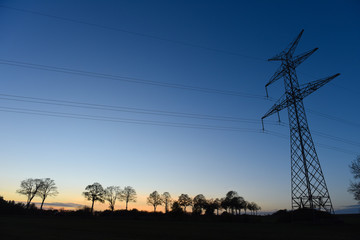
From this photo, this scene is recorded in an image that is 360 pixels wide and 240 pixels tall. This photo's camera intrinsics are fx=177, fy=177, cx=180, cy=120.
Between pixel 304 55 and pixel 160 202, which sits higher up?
pixel 304 55

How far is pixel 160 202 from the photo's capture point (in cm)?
9731

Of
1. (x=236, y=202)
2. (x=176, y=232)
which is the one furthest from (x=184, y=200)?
(x=176, y=232)

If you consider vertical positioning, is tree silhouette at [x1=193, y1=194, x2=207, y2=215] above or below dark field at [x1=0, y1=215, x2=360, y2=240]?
below

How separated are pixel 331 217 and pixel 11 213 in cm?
8471

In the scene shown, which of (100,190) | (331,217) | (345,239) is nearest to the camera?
(345,239)

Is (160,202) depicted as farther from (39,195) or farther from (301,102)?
(301,102)

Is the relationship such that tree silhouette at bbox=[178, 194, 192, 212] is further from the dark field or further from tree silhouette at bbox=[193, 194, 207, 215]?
the dark field

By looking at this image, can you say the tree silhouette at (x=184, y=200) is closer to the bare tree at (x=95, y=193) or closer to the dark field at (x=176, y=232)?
the bare tree at (x=95, y=193)

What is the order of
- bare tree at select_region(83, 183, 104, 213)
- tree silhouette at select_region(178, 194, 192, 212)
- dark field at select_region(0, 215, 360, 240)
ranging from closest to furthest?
dark field at select_region(0, 215, 360, 240)
bare tree at select_region(83, 183, 104, 213)
tree silhouette at select_region(178, 194, 192, 212)

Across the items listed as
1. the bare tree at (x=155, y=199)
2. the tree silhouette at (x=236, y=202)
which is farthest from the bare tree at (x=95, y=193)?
the tree silhouette at (x=236, y=202)

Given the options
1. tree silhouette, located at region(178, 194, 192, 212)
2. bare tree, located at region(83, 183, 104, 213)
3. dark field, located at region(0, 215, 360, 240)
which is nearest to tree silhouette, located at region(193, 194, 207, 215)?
tree silhouette, located at region(178, 194, 192, 212)

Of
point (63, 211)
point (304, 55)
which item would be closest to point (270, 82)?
point (304, 55)

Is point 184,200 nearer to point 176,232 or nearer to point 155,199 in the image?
point 155,199

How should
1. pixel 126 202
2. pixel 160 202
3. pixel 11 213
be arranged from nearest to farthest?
1. pixel 11 213
2. pixel 126 202
3. pixel 160 202
